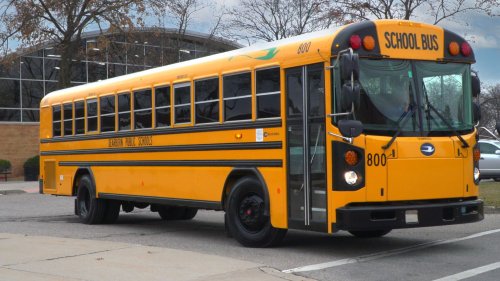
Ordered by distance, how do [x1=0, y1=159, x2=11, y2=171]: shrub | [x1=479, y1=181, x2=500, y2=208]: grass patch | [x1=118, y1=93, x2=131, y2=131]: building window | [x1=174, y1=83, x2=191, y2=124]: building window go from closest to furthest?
1. [x1=174, y1=83, x2=191, y2=124]: building window
2. [x1=118, y1=93, x2=131, y2=131]: building window
3. [x1=479, y1=181, x2=500, y2=208]: grass patch
4. [x1=0, y1=159, x2=11, y2=171]: shrub

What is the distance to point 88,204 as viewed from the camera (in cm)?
1571

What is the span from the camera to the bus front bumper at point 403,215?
359 inches

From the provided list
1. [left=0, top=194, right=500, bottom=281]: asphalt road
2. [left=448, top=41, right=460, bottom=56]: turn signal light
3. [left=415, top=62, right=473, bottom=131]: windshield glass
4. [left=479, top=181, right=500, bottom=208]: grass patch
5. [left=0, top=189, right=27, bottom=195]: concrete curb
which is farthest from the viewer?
[left=0, top=189, right=27, bottom=195]: concrete curb

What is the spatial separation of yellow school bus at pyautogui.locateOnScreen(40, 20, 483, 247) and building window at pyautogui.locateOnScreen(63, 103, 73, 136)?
454 centimetres

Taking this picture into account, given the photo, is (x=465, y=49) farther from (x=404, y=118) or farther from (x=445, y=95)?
(x=404, y=118)

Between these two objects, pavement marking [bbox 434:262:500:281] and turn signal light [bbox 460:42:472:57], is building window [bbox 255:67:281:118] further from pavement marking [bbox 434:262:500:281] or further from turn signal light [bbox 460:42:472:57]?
pavement marking [bbox 434:262:500:281]

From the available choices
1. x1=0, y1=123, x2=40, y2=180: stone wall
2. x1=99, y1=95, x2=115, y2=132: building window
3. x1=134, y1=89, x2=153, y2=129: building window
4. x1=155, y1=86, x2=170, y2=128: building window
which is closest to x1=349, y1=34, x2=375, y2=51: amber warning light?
x1=155, y1=86, x2=170, y2=128: building window

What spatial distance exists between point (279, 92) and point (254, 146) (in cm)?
91

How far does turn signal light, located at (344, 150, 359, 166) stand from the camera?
919 cm

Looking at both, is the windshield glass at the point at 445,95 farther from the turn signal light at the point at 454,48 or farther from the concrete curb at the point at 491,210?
the concrete curb at the point at 491,210

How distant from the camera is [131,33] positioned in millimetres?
37750

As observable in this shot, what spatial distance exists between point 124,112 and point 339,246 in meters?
5.36

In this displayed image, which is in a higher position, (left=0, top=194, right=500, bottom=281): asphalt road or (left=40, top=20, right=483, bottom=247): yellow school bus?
(left=40, top=20, right=483, bottom=247): yellow school bus

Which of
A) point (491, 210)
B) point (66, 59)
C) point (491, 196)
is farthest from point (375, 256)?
point (66, 59)
